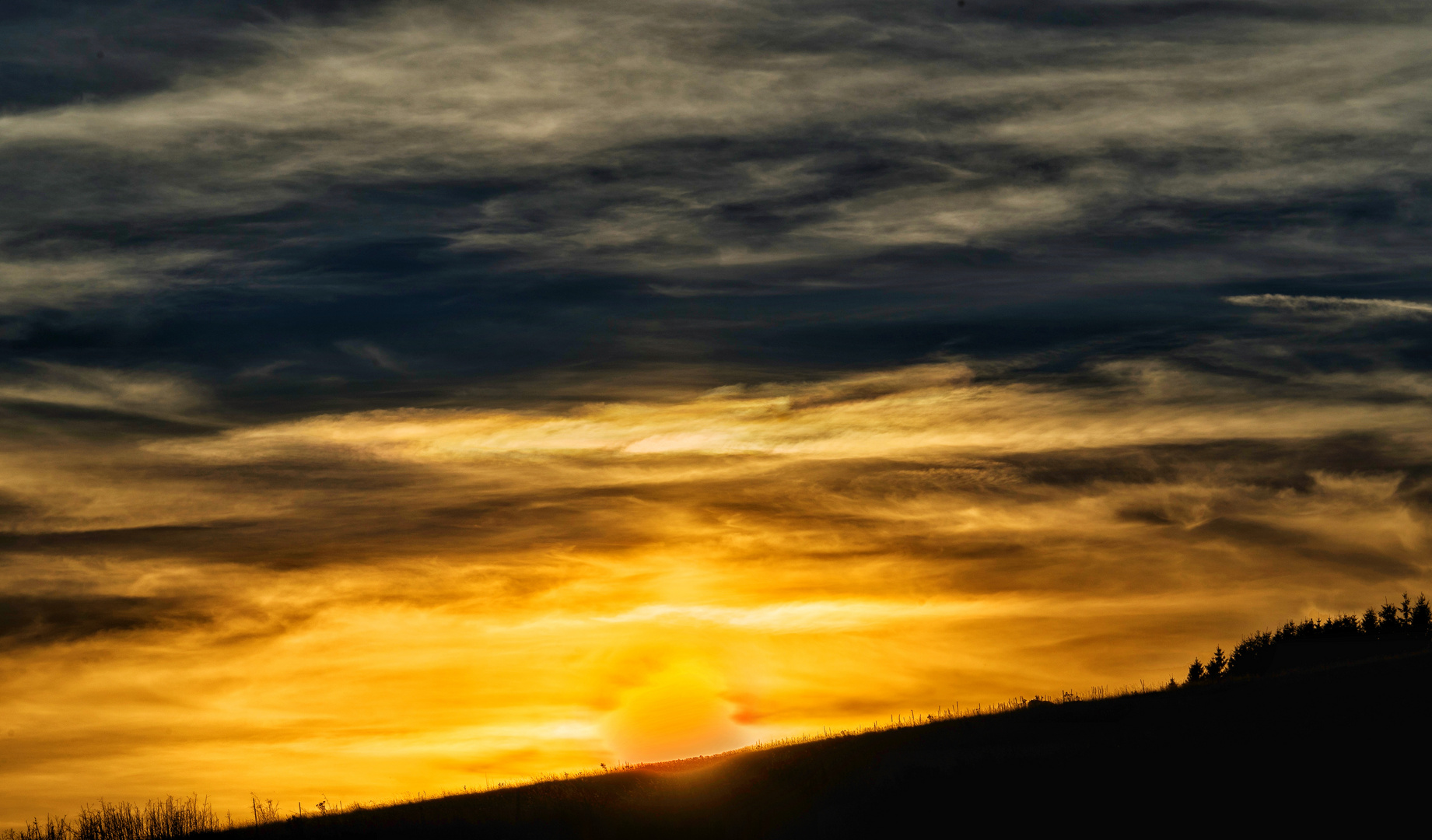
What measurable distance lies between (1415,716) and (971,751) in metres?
10.0

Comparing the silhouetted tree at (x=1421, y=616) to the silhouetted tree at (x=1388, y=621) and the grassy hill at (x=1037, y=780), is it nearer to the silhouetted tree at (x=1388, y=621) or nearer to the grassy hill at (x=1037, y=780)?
the silhouetted tree at (x=1388, y=621)

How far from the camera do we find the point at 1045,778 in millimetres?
26094

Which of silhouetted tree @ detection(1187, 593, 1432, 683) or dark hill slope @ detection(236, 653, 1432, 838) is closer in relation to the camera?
dark hill slope @ detection(236, 653, 1432, 838)

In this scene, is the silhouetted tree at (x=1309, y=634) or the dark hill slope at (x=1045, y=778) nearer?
the dark hill slope at (x=1045, y=778)

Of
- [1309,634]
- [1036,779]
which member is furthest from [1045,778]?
[1309,634]

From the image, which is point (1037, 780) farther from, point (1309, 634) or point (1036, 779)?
point (1309, 634)

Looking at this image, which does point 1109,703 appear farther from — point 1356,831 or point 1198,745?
point 1356,831

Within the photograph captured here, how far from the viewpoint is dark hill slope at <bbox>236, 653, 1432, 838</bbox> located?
23.6m

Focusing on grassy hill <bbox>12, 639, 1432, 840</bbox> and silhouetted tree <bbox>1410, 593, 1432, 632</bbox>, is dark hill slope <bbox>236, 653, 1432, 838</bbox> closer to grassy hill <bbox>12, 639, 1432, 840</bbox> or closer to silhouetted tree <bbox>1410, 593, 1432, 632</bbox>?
grassy hill <bbox>12, 639, 1432, 840</bbox>

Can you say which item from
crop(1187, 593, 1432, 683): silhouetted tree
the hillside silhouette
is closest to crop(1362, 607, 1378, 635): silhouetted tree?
crop(1187, 593, 1432, 683): silhouetted tree

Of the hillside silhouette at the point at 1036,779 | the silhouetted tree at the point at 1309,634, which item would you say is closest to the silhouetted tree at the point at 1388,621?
the silhouetted tree at the point at 1309,634

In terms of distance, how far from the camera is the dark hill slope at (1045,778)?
2359 cm

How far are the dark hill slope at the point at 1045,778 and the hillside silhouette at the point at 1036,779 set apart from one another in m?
0.06

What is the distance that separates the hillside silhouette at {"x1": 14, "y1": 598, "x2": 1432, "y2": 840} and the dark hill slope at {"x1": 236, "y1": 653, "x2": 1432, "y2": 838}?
64mm
